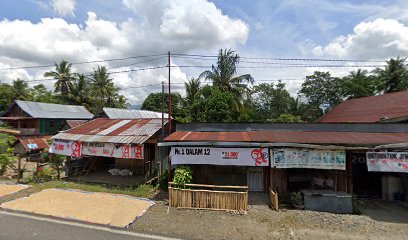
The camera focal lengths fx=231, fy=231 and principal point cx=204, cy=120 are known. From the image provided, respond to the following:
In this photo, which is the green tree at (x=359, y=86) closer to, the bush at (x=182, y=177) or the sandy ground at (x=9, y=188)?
the bush at (x=182, y=177)

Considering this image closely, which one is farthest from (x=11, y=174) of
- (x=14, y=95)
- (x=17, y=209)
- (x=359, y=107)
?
(x=14, y=95)

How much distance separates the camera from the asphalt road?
23.3 feet

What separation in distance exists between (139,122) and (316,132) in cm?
1099

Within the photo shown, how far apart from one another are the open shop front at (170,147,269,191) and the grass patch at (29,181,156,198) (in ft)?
7.91

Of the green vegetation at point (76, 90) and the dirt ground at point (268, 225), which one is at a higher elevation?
the green vegetation at point (76, 90)

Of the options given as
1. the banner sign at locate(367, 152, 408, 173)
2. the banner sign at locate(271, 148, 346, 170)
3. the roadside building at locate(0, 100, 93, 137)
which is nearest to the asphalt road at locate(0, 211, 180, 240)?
the banner sign at locate(271, 148, 346, 170)

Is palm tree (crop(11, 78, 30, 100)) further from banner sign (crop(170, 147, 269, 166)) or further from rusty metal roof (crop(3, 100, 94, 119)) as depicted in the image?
banner sign (crop(170, 147, 269, 166))

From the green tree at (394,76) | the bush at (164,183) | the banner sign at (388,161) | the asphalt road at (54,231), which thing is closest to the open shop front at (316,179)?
the banner sign at (388,161)

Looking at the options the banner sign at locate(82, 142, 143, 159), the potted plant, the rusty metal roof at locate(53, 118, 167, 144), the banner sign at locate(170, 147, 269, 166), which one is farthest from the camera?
the rusty metal roof at locate(53, 118, 167, 144)

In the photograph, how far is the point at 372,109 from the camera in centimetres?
2194

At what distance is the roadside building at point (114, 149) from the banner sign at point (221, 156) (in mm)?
2799

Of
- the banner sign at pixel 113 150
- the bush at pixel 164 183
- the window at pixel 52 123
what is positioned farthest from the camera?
the window at pixel 52 123

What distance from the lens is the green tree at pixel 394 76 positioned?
33.2 m

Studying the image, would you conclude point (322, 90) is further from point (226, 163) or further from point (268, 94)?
point (226, 163)
